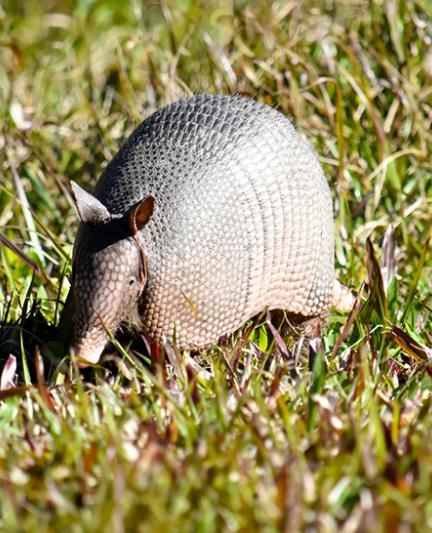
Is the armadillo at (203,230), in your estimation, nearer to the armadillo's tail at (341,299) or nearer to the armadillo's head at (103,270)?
the armadillo's head at (103,270)

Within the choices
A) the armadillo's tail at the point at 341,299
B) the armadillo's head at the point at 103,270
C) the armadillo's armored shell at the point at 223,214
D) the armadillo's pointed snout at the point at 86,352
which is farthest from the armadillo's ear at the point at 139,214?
the armadillo's tail at the point at 341,299

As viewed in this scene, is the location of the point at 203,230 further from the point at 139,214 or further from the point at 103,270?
the point at 103,270

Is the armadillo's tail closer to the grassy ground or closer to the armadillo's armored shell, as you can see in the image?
the grassy ground

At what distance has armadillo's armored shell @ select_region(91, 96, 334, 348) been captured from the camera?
3.96 meters

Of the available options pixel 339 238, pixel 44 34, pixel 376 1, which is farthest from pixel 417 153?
pixel 44 34

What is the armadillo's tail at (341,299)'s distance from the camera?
4.92 metres

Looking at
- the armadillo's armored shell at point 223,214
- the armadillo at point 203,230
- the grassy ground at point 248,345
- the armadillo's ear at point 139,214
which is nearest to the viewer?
the grassy ground at point 248,345

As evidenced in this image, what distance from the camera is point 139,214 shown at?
3729mm

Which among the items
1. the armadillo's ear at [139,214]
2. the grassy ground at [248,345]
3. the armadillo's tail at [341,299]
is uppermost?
the armadillo's ear at [139,214]

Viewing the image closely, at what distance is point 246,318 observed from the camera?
4281mm

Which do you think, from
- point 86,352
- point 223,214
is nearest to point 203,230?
point 223,214

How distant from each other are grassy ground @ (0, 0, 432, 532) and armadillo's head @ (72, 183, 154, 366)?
0.18 m

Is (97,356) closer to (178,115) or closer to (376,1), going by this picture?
(178,115)

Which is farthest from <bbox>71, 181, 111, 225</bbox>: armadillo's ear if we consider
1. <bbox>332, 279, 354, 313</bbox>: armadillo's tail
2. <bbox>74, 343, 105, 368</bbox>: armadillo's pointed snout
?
<bbox>332, 279, 354, 313</bbox>: armadillo's tail
